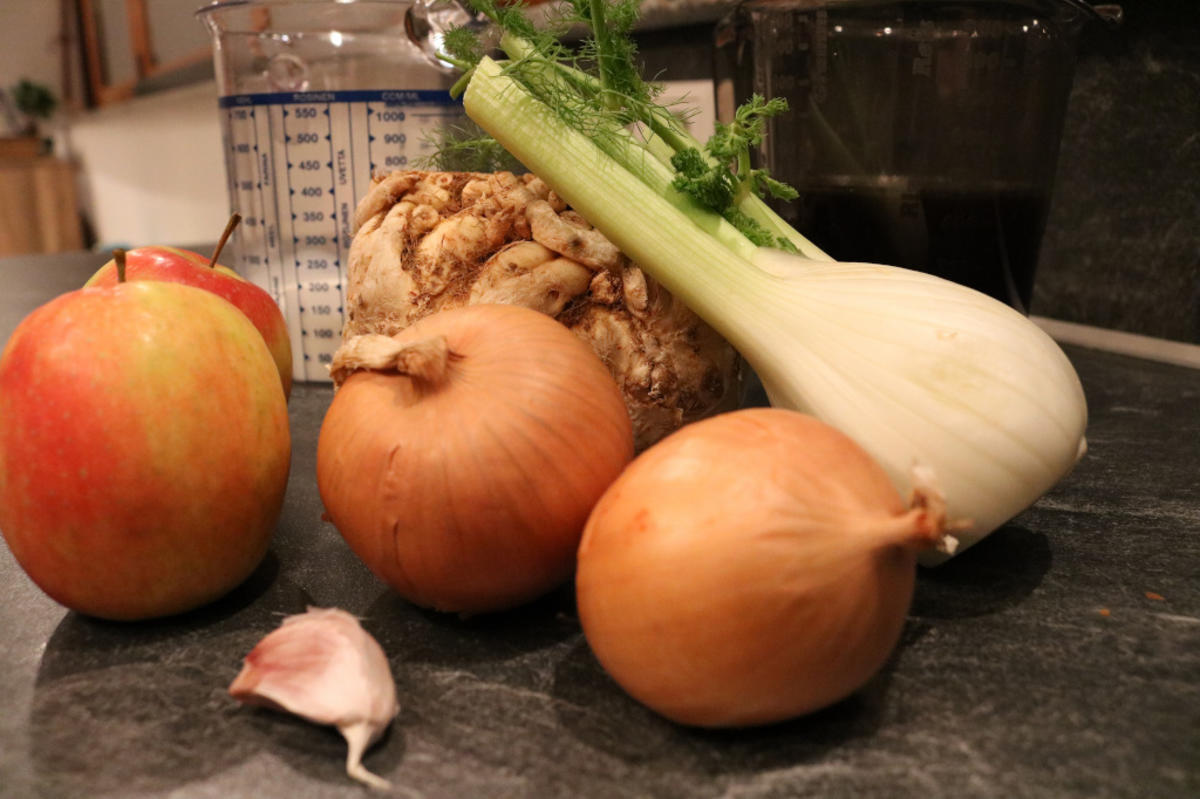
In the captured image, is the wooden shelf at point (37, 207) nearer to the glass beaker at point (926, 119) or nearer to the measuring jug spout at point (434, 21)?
the measuring jug spout at point (434, 21)

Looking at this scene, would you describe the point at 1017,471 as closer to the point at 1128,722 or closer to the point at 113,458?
the point at 1128,722

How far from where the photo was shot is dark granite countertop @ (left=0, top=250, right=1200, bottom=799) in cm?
36

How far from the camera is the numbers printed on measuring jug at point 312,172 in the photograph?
87 centimetres

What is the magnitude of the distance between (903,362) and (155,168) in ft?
13.7

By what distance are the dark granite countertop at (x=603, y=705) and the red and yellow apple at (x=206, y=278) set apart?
0.70 ft

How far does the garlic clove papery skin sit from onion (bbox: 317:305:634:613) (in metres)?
0.13

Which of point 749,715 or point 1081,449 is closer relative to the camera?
point 749,715

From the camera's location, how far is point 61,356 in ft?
1.47

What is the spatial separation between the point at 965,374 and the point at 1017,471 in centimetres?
6

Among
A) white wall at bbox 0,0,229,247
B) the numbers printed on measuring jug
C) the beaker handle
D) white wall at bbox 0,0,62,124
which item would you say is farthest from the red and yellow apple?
white wall at bbox 0,0,62,124

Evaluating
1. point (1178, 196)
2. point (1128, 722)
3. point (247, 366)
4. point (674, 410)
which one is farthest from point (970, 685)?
point (1178, 196)

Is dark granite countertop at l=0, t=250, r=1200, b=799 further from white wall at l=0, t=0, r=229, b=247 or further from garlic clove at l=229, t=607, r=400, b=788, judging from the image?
white wall at l=0, t=0, r=229, b=247

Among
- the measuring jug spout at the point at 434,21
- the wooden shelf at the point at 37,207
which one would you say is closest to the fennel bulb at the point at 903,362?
the measuring jug spout at the point at 434,21

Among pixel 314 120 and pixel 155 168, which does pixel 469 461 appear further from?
pixel 155 168
